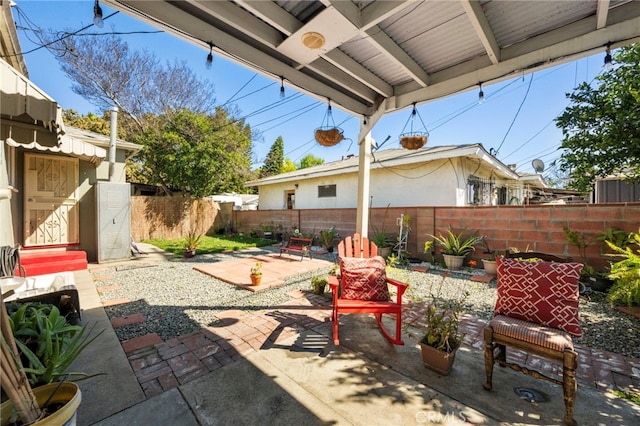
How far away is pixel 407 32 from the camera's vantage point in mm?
2924

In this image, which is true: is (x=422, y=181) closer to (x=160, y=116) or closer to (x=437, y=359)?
(x=437, y=359)

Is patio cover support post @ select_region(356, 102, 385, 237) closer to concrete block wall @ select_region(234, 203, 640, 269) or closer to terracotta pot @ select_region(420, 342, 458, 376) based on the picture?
terracotta pot @ select_region(420, 342, 458, 376)

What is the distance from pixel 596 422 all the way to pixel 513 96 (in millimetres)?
7612

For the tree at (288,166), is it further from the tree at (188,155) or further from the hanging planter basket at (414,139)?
the hanging planter basket at (414,139)

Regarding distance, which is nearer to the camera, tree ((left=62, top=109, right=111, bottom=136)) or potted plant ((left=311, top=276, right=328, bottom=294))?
potted plant ((left=311, top=276, right=328, bottom=294))

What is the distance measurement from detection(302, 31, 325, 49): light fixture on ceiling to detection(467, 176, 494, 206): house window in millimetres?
8291

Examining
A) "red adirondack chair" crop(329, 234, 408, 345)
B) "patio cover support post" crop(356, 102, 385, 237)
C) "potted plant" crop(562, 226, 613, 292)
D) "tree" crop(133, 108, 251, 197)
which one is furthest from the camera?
"tree" crop(133, 108, 251, 197)

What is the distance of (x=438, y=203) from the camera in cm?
873

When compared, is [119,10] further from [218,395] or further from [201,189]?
[201,189]

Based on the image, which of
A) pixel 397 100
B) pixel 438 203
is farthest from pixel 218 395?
pixel 438 203

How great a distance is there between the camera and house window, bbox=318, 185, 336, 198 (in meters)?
11.8

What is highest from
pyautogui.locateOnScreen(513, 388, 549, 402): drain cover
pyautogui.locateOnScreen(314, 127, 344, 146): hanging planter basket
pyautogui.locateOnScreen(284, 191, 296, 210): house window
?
pyautogui.locateOnScreen(314, 127, 344, 146): hanging planter basket

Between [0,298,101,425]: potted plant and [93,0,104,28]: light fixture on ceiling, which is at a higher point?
[93,0,104,28]: light fixture on ceiling

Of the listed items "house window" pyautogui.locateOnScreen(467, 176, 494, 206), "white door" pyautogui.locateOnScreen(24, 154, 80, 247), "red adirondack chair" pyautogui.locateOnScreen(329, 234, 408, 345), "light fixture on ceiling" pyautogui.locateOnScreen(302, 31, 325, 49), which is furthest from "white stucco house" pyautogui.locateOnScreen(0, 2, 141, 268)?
"house window" pyautogui.locateOnScreen(467, 176, 494, 206)
